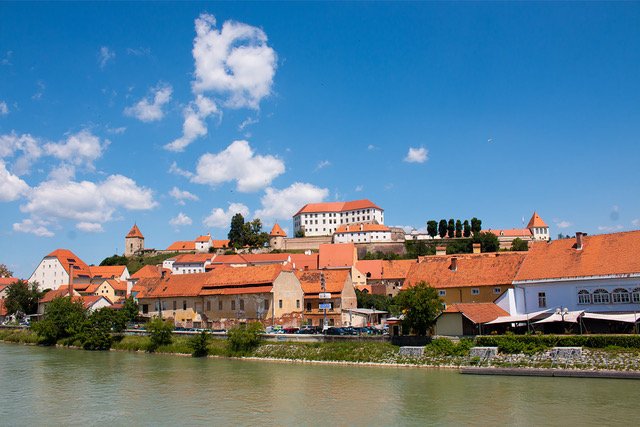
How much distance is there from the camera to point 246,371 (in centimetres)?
3503

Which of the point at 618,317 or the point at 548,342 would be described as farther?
the point at 618,317

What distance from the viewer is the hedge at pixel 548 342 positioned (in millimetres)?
29828

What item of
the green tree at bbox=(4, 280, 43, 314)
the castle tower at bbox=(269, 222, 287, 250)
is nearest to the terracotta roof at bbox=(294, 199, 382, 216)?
the castle tower at bbox=(269, 222, 287, 250)

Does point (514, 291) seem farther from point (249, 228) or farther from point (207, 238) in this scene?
point (207, 238)

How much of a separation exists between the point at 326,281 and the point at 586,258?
23623 mm

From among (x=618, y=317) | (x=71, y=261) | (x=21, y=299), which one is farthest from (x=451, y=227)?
(x=618, y=317)

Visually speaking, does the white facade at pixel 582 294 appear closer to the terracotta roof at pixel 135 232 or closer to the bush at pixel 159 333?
the bush at pixel 159 333

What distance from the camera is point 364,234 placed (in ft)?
415

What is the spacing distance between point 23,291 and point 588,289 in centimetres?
7153

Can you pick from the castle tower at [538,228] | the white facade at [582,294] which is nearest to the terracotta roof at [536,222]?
the castle tower at [538,228]

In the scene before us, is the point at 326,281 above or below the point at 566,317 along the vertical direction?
above

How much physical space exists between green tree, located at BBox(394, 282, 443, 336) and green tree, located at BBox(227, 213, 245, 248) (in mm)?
86417

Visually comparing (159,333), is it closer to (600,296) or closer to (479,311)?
(479,311)

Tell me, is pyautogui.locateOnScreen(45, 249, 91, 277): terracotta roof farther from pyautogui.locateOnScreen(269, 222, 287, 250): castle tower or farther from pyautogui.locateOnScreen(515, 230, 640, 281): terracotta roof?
pyautogui.locateOnScreen(515, 230, 640, 281): terracotta roof
